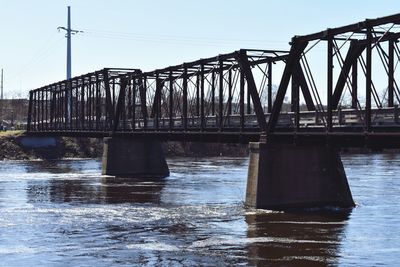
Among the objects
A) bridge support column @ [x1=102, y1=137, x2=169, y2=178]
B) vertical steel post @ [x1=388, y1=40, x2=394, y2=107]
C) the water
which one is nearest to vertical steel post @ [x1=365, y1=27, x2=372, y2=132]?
vertical steel post @ [x1=388, y1=40, x2=394, y2=107]

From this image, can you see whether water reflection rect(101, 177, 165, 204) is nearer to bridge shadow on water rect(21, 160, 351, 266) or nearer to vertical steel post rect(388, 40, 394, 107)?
bridge shadow on water rect(21, 160, 351, 266)

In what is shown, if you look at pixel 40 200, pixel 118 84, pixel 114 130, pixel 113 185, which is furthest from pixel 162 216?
pixel 118 84

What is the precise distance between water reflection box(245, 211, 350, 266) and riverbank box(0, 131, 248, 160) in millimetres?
80236

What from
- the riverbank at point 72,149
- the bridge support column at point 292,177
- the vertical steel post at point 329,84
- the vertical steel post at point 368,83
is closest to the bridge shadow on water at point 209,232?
the bridge support column at point 292,177

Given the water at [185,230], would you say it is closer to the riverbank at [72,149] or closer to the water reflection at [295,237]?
the water reflection at [295,237]

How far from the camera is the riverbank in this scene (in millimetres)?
128875

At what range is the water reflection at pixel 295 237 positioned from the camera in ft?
93.9

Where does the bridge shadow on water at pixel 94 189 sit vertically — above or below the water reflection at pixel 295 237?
below

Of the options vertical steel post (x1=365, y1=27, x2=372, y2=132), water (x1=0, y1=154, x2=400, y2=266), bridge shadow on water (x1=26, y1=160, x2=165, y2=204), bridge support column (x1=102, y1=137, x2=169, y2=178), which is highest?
vertical steel post (x1=365, y1=27, x2=372, y2=132)

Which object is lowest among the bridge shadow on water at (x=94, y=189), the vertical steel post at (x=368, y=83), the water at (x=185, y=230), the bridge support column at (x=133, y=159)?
the bridge shadow on water at (x=94, y=189)

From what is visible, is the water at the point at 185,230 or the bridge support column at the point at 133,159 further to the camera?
the bridge support column at the point at 133,159

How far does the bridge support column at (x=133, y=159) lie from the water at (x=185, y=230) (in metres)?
20.0

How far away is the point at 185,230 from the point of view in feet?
119

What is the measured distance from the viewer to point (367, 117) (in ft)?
116
